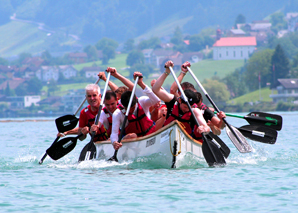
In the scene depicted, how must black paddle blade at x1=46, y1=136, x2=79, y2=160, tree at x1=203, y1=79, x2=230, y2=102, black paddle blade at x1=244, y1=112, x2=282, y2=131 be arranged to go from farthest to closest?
tree at x1=203, y1=79, x2=230, y2=102, black paddle blade at x1=46, y1=136, x2=79, y2=160, black paddle blade at x1=244, y1=112, x2=282, y2=131

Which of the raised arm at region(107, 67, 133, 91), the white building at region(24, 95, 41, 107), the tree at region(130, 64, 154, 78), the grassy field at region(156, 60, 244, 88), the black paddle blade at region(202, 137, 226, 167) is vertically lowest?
the black paddle blade at region(202, 137, 226, 167)

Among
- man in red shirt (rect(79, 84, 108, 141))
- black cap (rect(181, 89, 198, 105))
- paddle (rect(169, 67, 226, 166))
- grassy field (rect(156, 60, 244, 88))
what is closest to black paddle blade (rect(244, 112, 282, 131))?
paddle (rect(169, 67, 226, 166))

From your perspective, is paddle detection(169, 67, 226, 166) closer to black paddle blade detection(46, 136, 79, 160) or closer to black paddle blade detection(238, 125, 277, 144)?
black paddle blade detection(238, 125, 277, 144)

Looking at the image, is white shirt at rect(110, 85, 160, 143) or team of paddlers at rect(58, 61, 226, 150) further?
white shirt at rect(110, 85, 160, 143)

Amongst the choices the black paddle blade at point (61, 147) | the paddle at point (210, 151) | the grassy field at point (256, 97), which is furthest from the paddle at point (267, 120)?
the grassy field at point (256, 97)

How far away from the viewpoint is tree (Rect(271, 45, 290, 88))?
114 meters

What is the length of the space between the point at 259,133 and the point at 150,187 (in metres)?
4.13

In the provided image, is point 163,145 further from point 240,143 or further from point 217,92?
point 217,92

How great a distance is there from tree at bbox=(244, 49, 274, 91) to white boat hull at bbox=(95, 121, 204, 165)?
347ft

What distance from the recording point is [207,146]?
987cm

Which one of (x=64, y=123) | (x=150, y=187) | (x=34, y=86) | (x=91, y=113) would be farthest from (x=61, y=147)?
(x=34, y=86)

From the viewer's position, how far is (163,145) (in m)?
9.70

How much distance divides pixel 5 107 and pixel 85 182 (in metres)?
146

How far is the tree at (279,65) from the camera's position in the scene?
114 meters
